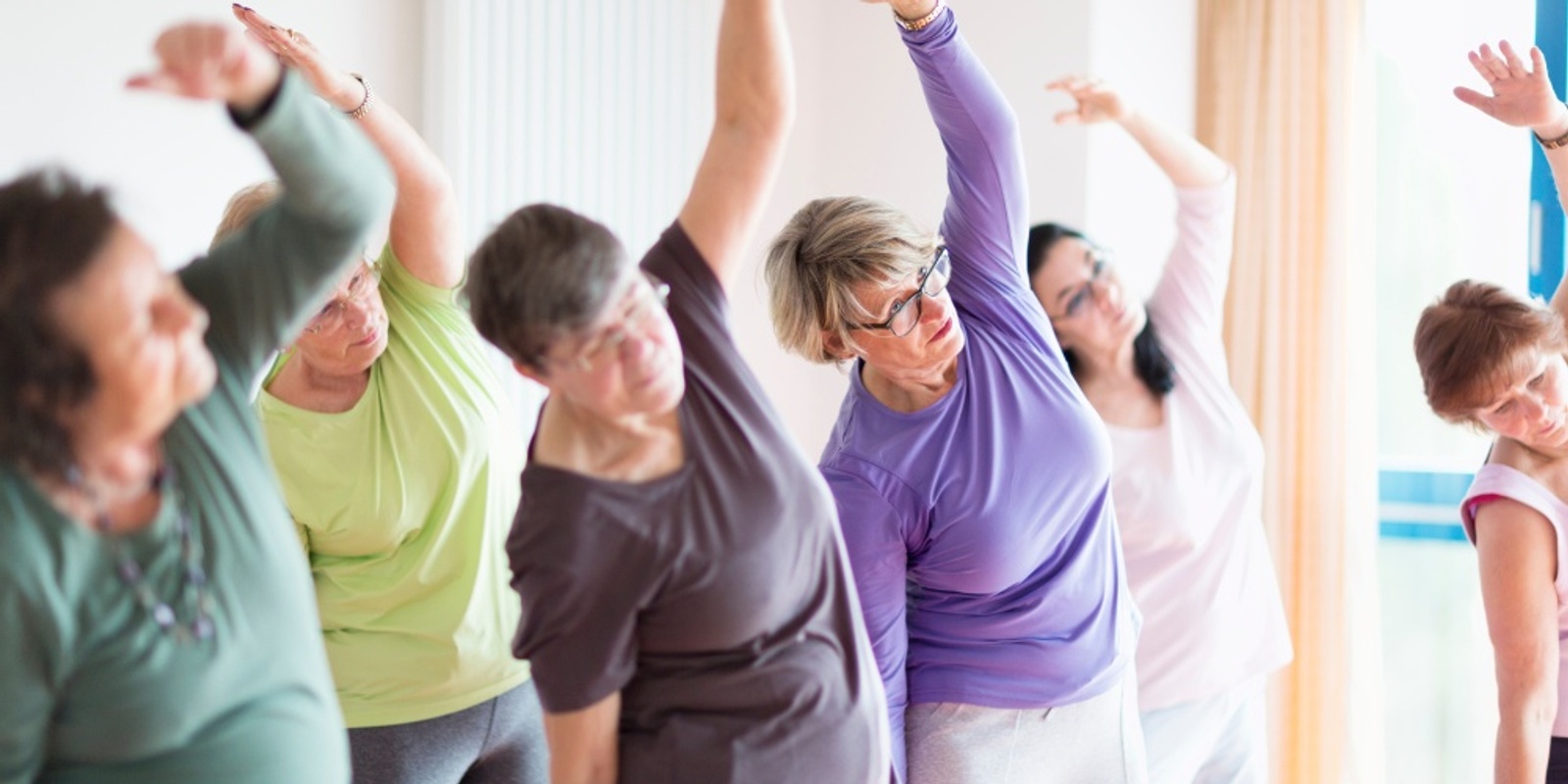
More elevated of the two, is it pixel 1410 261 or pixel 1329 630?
pixel 1410 261

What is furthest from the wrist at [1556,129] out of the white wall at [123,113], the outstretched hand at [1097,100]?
the white wall at [123,113]

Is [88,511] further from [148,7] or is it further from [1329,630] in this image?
Result: [1329,630]

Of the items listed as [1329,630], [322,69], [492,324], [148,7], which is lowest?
[1329,630]

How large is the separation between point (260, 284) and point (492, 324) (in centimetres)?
20

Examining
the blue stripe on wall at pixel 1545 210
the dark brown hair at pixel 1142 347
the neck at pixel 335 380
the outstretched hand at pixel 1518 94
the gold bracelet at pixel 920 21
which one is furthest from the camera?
the blue stripe on wall at pixel 1545 210

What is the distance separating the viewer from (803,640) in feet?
4.64

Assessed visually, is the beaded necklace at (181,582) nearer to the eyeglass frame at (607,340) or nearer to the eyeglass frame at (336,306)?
the eyeglass frame at (607,340)

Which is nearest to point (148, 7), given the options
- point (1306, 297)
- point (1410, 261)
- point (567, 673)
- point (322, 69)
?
point (322, 69)

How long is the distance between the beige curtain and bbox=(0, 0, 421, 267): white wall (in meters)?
2.18

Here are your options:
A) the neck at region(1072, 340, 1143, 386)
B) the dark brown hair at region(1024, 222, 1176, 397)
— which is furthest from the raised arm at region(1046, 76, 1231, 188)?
the neck at region(1072, 340, 1143, 386)

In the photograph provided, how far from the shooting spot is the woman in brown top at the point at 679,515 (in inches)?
51.2

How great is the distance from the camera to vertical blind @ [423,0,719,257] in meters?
3.03

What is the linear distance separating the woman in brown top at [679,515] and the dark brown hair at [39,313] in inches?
13.7

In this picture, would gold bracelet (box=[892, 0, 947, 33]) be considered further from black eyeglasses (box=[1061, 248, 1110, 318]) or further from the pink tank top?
the pink tank top
